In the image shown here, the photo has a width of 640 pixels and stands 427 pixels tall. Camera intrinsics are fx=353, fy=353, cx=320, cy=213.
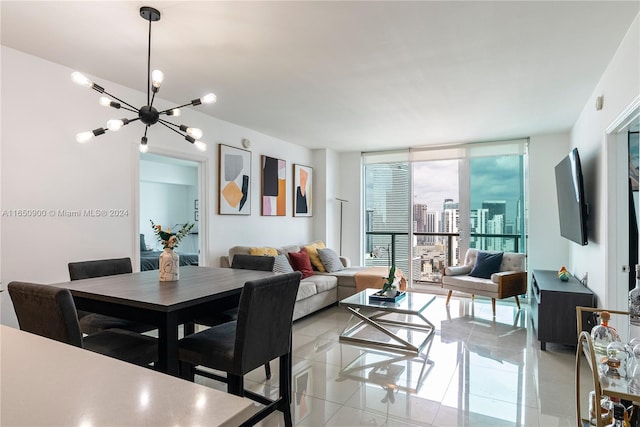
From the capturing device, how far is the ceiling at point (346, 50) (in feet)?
6.90

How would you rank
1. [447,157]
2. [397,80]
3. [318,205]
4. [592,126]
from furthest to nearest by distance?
[318,205] → [447,157] → [592,126] → [397,80]

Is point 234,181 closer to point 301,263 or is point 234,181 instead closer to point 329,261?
point 301,263

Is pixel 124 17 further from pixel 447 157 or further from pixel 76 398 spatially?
pixel 447 157

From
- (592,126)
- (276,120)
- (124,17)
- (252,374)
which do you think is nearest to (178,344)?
(252,374)

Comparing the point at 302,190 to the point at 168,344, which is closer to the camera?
the point at 168,344

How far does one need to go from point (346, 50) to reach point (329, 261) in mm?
3440

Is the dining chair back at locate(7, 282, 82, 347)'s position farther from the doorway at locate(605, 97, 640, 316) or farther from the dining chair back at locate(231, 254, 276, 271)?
the doorway at locate(605, 97, 640, 316)

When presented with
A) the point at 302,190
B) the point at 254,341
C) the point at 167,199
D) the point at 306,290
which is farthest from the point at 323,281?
the point at 167,199

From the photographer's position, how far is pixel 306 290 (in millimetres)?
4316

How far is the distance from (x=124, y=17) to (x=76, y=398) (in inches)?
88.8

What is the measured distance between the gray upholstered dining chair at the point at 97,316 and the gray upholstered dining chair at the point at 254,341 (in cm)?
57

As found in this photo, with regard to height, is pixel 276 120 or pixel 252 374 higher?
pixel 276 120

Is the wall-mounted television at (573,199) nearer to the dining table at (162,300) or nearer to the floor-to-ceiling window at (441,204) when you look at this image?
the floor-to-ceiling window at (441,204)

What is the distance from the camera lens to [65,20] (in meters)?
2.21
